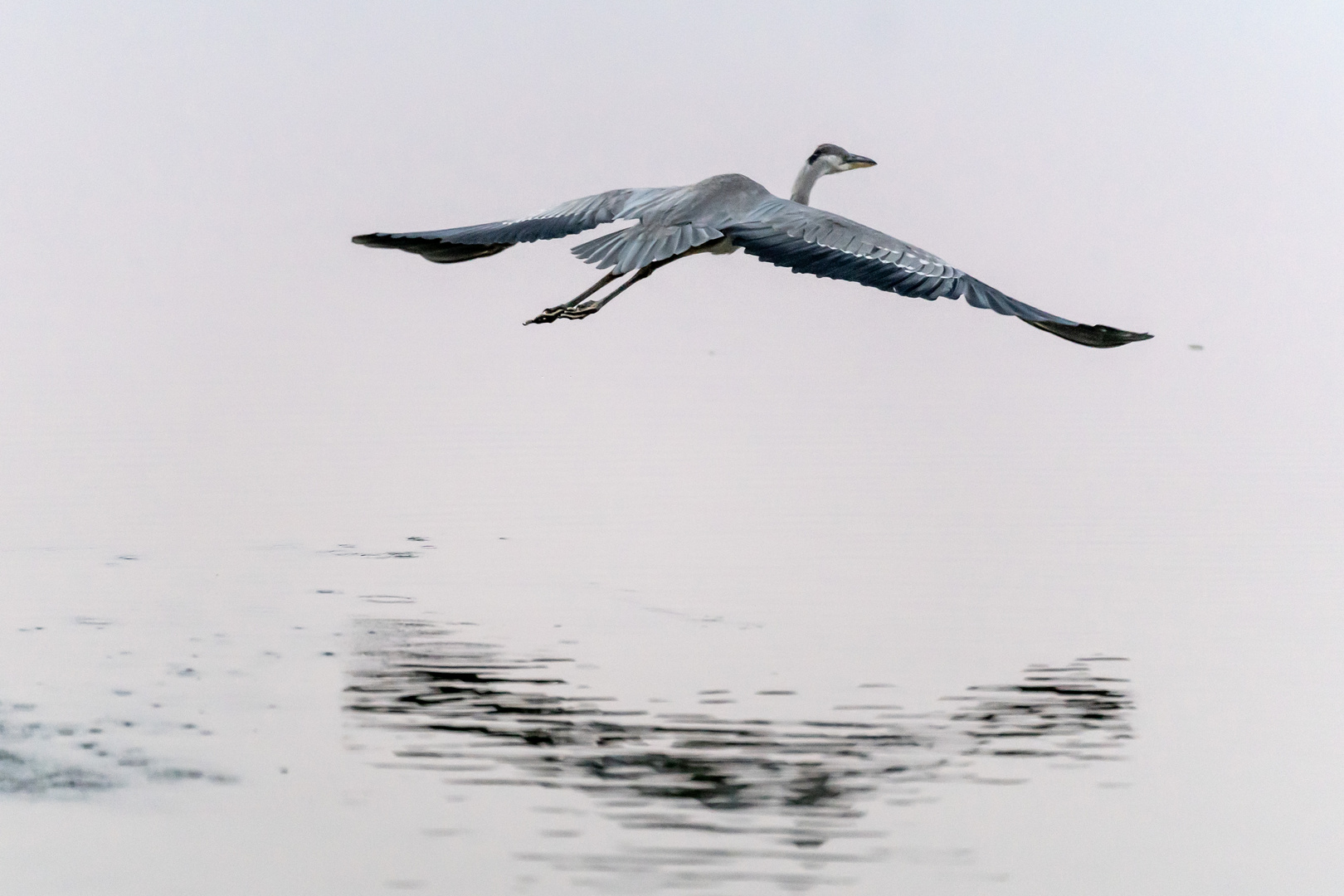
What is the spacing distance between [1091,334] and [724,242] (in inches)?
91.1

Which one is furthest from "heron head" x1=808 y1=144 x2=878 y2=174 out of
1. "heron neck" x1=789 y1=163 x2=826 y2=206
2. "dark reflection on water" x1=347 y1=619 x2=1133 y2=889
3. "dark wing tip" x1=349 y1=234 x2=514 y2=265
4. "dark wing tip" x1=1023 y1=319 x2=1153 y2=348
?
"dark reflection on water" x1=347 y1=619 x2=1133 y2=889

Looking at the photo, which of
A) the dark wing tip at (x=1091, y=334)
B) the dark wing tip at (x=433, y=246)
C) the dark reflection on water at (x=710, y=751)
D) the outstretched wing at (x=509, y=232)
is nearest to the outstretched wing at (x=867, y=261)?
the dark wing tip at (x=1091, y=334)

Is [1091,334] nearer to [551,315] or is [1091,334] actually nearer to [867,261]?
[867,261]

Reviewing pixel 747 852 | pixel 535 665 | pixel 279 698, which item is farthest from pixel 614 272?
pixel 747 852

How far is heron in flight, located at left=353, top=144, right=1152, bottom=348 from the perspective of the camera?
943cm

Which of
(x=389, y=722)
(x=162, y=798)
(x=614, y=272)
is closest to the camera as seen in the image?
(x=162, y=798)

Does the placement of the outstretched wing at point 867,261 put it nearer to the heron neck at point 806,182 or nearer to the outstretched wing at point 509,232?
the outstretched wing at point 509,232

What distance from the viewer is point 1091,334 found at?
9422 millimetres

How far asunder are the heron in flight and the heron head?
4.93 feet

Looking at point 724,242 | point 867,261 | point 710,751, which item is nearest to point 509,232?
point 724,242

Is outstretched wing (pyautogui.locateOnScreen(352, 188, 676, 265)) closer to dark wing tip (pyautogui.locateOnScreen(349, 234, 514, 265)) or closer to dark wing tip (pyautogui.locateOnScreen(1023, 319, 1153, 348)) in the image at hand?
dark wing tip (pyautogui.locateOnScreen(349, 234, 514, 265))

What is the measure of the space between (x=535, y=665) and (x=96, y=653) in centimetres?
236

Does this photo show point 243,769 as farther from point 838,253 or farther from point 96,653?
point 838,253

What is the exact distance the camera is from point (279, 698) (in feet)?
29.8
